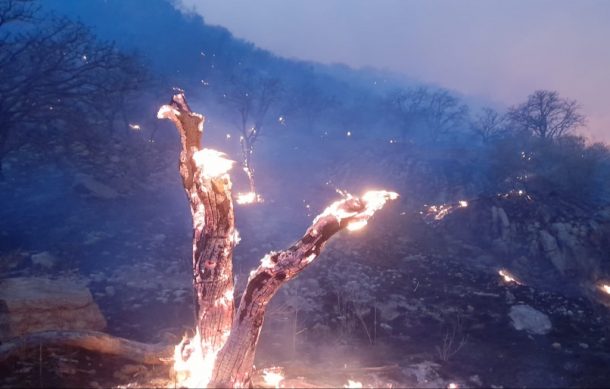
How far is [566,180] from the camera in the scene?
25078mm

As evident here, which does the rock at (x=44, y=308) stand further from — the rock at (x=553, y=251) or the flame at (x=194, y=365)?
the rock at (x=553, y=251)

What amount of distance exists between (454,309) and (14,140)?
56.2ft

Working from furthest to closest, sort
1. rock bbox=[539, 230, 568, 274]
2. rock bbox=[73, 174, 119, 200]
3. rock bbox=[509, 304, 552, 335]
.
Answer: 1. rock bbox=[73, 174, 119, 200]
2. rock bbox=[539, 230, 568, 274]
3. rock bbox=[509, 304, 552, 335]

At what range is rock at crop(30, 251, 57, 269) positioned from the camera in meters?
8.38

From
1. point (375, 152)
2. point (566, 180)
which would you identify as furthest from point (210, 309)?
point (375, 152)

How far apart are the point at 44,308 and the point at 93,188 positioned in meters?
9.03

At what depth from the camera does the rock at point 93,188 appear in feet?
43.6

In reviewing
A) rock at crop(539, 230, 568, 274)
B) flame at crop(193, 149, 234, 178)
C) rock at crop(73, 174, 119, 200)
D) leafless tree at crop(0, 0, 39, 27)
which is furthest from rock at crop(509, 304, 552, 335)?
leafless tree at crop(0, 0, 39, 27)

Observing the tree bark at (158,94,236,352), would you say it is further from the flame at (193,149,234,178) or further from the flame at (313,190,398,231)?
the flame at (313,190,398,231)

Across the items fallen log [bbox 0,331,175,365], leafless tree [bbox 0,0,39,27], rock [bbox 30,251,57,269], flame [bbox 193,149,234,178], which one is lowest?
→ fallen log [bbox 0,331,175,365]

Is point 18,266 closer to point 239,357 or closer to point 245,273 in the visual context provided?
point 245,273

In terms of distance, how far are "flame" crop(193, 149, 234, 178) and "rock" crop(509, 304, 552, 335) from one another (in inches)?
288

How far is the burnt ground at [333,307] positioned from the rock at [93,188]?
9.2 inches

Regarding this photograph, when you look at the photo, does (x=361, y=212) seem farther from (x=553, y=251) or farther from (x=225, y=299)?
(x=553, y=251)
